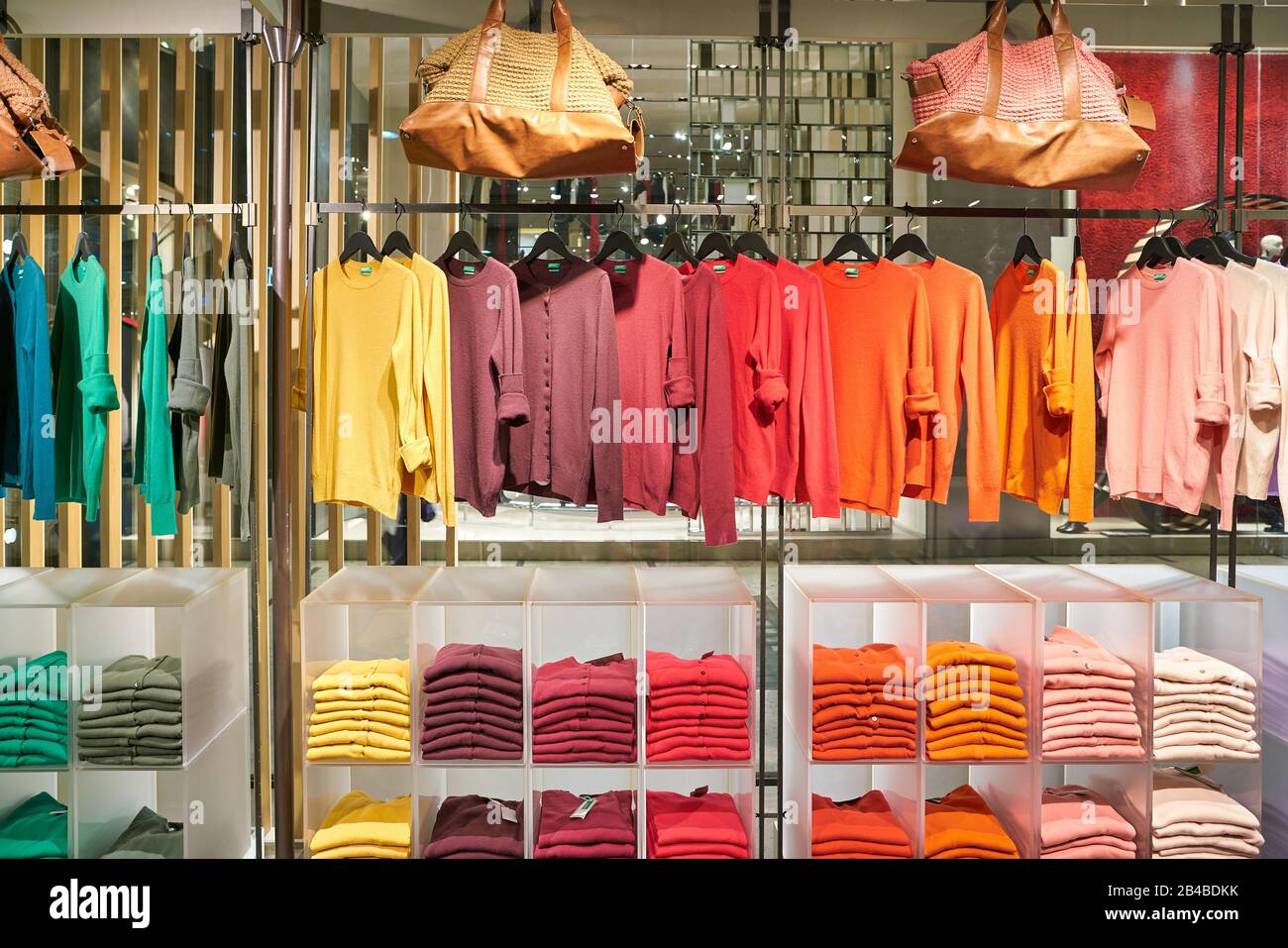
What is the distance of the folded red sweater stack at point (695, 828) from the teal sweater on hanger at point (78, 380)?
1.86 meters

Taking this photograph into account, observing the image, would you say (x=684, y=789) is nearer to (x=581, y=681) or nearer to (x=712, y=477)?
(x=581, y=681)

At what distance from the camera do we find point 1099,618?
124 inches

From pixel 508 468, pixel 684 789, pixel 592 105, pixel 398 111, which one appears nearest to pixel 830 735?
pixel 684 789

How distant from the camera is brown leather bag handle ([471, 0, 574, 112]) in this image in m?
2.86

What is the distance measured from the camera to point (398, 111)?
11.7 feet

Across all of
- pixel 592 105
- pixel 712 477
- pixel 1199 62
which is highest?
pixel 1199 62

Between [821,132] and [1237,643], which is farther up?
[821,132]

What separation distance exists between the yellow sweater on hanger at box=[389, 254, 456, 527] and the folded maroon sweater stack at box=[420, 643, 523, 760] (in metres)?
0.41

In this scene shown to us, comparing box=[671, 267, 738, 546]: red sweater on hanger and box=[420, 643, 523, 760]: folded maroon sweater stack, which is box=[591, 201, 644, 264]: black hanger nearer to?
box=[671, 267, 738, 546]: red sweater on hanger

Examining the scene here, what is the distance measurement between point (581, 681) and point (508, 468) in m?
0.64

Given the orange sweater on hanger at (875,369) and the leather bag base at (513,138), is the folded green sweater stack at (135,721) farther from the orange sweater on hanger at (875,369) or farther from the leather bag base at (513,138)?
the orange sweater on hanger at (875,369)

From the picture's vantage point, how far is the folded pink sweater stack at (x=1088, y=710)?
9.59 feet

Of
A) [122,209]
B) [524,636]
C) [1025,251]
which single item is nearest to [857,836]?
[524,636]
